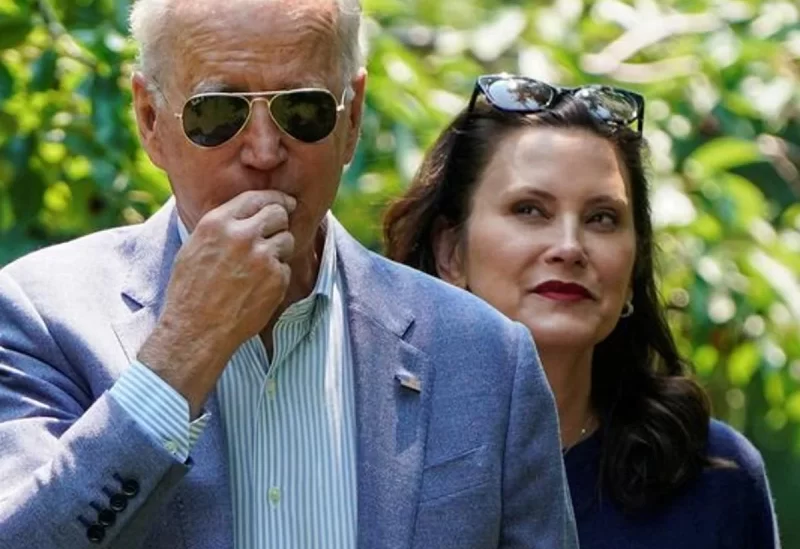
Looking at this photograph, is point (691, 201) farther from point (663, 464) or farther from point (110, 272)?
point (110, 272)

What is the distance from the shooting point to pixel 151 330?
3.24 meters

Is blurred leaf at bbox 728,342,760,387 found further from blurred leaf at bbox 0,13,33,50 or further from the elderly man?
the elderly man

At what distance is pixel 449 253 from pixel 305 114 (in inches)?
52.8

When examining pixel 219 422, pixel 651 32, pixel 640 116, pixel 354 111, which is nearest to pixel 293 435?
pixel 219 422

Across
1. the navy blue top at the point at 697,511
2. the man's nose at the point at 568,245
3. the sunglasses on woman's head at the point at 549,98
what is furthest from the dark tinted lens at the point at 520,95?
the navy blue top at the point at 697,511

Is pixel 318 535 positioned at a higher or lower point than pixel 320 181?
lower

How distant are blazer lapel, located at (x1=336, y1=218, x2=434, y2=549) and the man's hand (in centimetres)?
24

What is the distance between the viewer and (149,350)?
308 cm

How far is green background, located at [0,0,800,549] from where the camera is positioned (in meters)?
5.07

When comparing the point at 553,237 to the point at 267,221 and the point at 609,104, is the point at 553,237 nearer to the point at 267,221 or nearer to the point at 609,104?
the point at 609,104

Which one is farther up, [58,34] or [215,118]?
[215,118]

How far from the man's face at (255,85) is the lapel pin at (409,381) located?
23 cm

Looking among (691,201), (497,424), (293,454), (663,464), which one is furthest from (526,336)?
(691,201)

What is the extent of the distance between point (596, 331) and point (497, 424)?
962 mm
